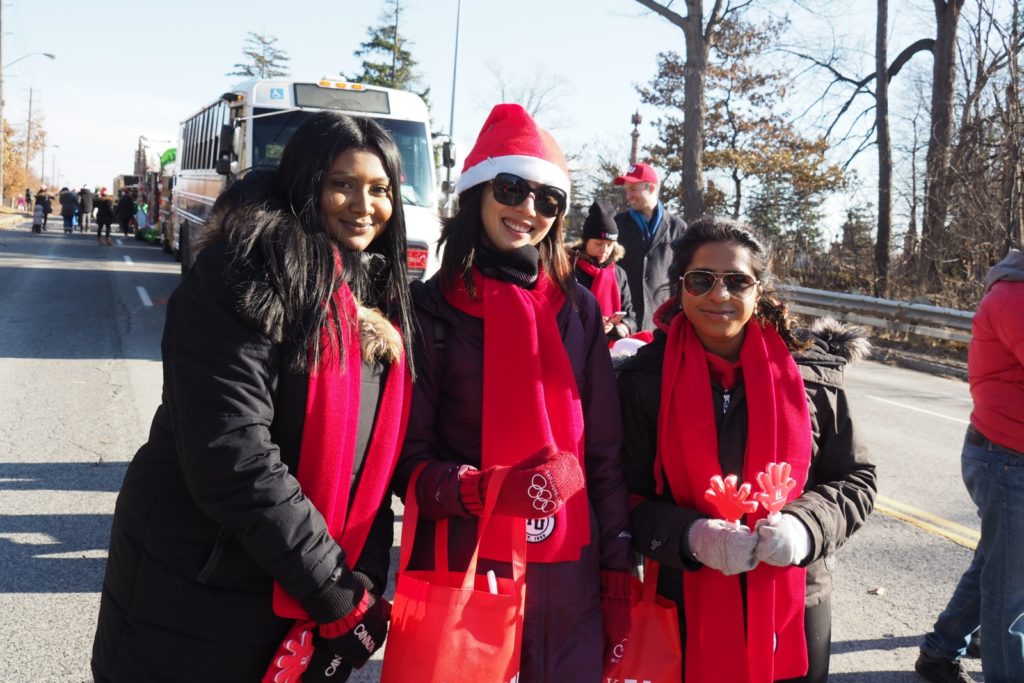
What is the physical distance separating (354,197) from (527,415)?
2.22 feet

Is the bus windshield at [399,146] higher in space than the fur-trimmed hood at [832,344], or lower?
higher

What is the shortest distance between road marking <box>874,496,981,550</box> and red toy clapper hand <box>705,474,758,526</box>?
3.85 meters

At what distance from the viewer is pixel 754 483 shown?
2.37 m

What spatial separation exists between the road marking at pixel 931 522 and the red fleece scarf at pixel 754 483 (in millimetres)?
3620

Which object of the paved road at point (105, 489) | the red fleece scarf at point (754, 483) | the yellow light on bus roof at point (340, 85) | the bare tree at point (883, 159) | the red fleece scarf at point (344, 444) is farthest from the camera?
the bare tree at point (883, 159)

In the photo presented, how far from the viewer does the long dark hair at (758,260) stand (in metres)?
2.57

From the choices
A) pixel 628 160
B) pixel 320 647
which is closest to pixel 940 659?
pixel 320 647

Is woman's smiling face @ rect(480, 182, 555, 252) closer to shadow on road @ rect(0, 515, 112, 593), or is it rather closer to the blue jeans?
the blue jeans

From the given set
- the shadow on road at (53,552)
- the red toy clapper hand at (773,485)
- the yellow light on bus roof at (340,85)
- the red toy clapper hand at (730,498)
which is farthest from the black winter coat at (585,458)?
the yellow light on bus roof at (340,85)

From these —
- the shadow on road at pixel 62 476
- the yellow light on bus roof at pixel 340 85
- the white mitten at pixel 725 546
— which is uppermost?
the yellow light on bus roof at pixel 340 85

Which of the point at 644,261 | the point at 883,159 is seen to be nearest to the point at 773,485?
the point at 644,261

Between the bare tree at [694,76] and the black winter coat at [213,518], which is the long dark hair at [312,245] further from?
the bare tree at [694,76]

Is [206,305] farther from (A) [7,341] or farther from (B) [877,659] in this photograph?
(A) [7,341]

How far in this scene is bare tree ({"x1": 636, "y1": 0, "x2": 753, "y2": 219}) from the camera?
18969mm
